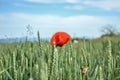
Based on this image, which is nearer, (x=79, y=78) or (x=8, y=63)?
(x=79, y=78)

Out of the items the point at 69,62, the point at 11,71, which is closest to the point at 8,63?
the point at 11,71

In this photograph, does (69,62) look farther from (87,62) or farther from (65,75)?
(65,75)

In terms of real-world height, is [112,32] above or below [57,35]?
below

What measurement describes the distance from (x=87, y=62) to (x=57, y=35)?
316 millimetres

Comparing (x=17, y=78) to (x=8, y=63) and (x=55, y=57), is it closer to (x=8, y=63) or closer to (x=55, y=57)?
(x=55, y=57)

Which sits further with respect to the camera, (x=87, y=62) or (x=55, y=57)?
(x=87, y=62)

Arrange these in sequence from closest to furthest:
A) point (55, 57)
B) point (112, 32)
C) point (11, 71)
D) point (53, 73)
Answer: point (55, 57), point (53, 73), point (11, 71), point (112, 32)

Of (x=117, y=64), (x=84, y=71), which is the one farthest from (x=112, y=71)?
(x=117, y=64)

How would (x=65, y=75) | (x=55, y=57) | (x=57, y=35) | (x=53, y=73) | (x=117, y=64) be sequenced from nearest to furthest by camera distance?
1. (x=55, y=57)
2. (x=53, y=73)
3. (x=65, y=75)
4. (x=57, y=35)
5. (x=117, y=64)

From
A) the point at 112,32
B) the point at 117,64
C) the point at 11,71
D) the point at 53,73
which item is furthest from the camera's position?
the point at 112,32

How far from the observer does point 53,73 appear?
127 centimetres

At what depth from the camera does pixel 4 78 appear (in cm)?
161

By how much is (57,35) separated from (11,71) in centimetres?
46

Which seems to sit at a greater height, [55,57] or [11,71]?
[55,57]
